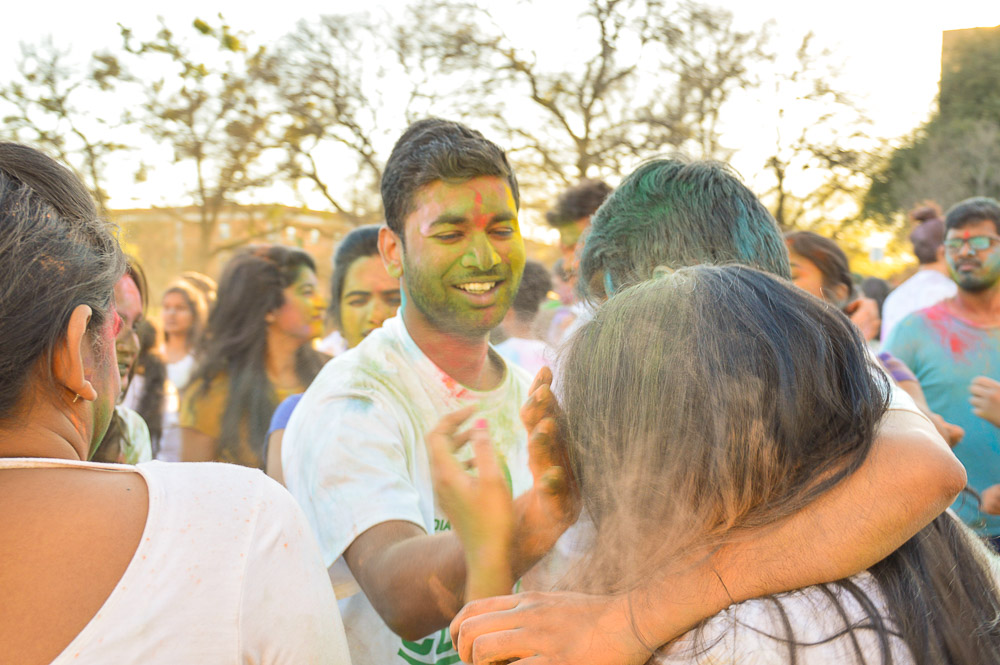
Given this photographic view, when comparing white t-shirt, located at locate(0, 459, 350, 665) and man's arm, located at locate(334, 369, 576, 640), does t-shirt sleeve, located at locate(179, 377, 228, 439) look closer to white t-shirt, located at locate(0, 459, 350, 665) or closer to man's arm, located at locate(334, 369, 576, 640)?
man's arm, located at locate(334, 369, 576, 640)

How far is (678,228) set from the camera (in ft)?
5.62

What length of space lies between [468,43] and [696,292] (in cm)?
1210

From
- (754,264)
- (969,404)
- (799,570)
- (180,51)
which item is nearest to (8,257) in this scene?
(799,570)

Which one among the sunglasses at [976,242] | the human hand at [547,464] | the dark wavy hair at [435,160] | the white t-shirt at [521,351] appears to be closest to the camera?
the human hand at [547,464]

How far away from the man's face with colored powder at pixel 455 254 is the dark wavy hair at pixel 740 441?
0.98 meters

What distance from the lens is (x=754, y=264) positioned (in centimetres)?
165

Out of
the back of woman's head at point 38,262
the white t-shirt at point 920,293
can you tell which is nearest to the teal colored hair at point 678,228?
the back of woman's head at point 38,262

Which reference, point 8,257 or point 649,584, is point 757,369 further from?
point 8,257

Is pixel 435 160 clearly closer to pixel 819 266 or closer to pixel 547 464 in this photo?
pixel 547 464

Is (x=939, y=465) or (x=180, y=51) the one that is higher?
(x=180, y=51)

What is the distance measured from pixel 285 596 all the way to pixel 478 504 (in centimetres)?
34

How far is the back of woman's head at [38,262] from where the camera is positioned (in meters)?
1.05

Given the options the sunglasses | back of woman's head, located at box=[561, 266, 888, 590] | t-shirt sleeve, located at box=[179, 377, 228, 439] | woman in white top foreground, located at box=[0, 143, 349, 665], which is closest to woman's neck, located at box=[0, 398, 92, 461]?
woman in white top foreground, located at box=[0, 143, 349, 665]

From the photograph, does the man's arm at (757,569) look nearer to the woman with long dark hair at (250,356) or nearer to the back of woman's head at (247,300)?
the woman with long dark hair at (250,356)
